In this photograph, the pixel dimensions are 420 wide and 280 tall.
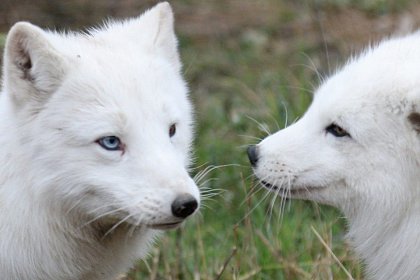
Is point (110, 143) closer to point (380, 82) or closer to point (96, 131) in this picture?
point (96, 131)

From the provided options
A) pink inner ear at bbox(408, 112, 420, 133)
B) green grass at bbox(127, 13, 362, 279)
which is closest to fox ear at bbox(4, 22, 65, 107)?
green grass at bbox(127, 13, 362, 279)

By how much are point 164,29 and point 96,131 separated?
3.27ft

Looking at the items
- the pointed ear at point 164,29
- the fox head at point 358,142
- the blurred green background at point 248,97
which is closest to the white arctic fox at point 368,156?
the fox head at point 358,142

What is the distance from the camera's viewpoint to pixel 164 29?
221 inches

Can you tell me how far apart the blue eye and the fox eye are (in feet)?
3.80

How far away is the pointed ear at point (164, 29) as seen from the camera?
555 cm

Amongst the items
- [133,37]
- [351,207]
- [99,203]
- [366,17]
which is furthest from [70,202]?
[366,17]

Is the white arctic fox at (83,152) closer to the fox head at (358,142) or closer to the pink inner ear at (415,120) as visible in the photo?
the fox head at (358,142)

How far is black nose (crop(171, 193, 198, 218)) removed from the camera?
470cm

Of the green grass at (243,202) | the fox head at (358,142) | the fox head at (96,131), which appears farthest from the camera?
the green grass at (243,202)

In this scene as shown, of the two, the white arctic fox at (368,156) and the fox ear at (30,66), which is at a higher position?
the fox ear at (30,66)

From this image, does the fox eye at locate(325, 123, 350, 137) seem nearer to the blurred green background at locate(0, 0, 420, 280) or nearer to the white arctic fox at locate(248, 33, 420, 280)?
Result: the white arctic fox at locate(248, 33, 420, 280)

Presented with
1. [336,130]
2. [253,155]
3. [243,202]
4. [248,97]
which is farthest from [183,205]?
[248,97]

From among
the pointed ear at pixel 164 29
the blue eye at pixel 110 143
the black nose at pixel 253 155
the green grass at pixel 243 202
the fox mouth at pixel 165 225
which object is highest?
the pointed ear at pixel 164 29
